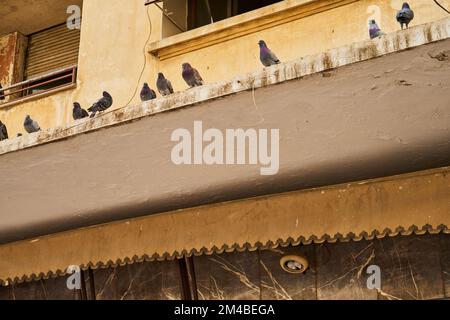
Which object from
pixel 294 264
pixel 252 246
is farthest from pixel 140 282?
pixel 294 264

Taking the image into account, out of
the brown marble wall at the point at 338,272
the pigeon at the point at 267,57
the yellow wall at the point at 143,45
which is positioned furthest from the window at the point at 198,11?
the brown marble wall at the point at 338,272

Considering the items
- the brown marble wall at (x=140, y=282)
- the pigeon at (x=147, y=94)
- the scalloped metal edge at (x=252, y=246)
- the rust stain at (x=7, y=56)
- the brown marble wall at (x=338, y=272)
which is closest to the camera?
the scalloped metal edge at (x=252, y=246)

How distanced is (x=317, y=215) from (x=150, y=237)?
1.38 m

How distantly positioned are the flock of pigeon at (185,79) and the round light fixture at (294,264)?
1.41m

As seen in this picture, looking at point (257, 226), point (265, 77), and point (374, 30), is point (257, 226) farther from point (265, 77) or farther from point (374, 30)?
point (374, 30)

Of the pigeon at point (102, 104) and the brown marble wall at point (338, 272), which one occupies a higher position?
the pigeon at point (102, 104)

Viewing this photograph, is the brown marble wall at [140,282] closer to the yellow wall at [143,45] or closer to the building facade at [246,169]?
the building facade at [246,169]

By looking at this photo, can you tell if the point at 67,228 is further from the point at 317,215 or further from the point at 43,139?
the point at 317,215

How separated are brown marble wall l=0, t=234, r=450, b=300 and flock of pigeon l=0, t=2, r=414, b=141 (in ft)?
4.42

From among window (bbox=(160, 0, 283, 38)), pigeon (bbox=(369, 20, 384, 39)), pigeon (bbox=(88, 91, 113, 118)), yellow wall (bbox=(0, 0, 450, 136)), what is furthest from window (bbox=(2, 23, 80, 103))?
pigeon (bbox=(369, 20, 384, 39))

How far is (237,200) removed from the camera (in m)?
5.31

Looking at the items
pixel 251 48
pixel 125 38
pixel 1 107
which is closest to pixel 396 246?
pixel 251 48

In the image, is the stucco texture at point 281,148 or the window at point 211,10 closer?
the stucco texture at point 281,148

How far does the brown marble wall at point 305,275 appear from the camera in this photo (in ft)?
15.6
